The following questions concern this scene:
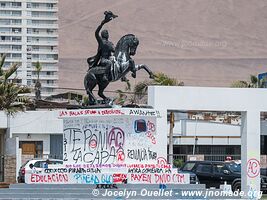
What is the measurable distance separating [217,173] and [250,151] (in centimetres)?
484

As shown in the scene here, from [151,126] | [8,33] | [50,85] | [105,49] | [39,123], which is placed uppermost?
[8,33]

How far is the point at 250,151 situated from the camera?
3212 centimetres

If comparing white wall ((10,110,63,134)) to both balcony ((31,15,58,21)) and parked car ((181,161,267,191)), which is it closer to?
parked car ((181,161,267,191))

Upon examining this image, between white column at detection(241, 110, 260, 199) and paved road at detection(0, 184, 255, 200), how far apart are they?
8.51 meters

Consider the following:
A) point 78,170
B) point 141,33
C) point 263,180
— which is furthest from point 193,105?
point 141,33

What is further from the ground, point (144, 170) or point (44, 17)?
point (44, 17)

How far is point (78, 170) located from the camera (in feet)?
76.9

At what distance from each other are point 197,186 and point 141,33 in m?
99.1

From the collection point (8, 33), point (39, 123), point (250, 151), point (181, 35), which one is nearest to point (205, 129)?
point (39, 123)

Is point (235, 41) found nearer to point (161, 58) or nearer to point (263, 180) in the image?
point (161, 58)

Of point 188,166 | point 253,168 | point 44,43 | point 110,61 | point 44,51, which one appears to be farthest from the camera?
point 44,51

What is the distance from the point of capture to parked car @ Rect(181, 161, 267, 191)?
36219 mm
